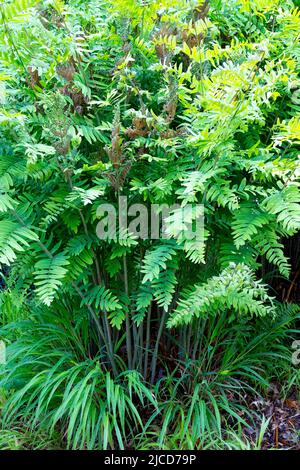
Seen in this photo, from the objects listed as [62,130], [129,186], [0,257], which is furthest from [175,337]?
[62,130]

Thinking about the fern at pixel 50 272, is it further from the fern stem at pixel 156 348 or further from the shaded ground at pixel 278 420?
the shaded ground at pixel 278 420

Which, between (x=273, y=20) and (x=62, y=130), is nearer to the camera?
(x=62, y=130)

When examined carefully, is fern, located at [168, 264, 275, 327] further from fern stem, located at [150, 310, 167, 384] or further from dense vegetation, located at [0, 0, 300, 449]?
fern stem, located at [150, 310, 167, 384]

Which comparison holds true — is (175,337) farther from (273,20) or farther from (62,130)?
(273,20)

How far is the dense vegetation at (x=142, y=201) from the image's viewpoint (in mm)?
2111

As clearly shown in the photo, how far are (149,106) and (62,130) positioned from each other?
1.87ft

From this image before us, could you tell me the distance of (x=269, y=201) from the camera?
7.00 ft
